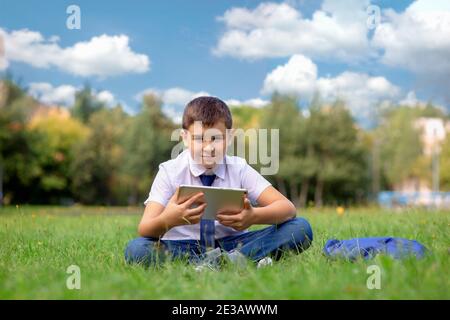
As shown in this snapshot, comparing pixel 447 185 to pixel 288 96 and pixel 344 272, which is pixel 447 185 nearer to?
pixel 288 96

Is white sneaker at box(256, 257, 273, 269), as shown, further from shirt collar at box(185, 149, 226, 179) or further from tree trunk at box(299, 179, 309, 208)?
tree trunk at box(299, 179, 309, 208)

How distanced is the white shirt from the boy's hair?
256 millimetres

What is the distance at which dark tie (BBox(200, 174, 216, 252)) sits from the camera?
147 inches

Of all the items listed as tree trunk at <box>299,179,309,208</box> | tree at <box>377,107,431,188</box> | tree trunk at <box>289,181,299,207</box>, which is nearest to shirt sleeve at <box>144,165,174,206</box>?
tree trunk at <box>299,179,309,208</box>

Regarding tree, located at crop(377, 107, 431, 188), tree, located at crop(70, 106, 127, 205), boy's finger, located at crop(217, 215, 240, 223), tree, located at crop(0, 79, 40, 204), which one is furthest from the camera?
tree, located at crop(377, 107, 431, 188)

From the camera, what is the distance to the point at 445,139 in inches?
1357

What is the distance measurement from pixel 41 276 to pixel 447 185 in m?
35.1

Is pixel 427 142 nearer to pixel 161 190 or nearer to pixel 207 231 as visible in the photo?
pixel 207 231

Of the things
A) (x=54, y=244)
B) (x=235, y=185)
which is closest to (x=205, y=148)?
(x=235, y=185)

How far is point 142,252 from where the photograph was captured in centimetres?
355

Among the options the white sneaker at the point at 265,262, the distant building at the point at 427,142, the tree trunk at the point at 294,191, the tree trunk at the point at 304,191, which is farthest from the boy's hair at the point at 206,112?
the distant building at the point at 427,142

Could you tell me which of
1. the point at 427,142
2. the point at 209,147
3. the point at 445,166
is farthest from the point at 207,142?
the point at 427,142

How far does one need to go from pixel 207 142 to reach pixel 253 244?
2.56 feet

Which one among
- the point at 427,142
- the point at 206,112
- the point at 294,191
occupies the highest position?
the point at 427,142
